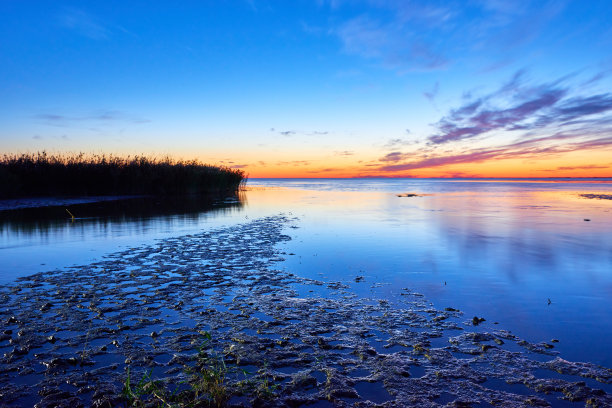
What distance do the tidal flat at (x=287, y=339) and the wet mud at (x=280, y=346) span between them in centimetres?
2

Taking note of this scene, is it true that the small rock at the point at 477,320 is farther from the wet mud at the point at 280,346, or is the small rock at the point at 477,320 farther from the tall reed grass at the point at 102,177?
the tall reed grass at the point at 102,177

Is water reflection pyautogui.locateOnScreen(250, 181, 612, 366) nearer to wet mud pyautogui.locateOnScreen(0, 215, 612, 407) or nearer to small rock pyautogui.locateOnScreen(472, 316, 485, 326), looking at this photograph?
small rock pyautogui.locateOnScreen(472, 316, 485, 326)

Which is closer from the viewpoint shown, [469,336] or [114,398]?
[114,398]

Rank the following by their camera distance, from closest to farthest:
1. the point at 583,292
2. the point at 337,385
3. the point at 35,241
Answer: the point at 337,385 → the point at 583,292 → the point at 35,241

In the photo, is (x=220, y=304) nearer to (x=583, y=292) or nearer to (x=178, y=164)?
(x=583, y=292)

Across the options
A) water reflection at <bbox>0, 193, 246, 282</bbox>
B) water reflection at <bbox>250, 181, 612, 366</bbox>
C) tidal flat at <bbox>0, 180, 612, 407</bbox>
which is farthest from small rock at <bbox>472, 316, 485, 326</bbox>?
water reflection at <bbox>0, 193, 246, 282</bbox>

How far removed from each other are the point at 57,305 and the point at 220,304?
2.97m

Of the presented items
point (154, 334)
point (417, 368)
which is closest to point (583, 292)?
point (417, 368)

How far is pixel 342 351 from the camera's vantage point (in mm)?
5055

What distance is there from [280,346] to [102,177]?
3838 centimetres

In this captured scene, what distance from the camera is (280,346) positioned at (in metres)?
5.20

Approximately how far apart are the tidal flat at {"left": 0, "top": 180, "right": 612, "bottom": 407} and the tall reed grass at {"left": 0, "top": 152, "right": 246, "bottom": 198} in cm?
3057

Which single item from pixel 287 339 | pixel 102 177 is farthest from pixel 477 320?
pixel 102 177

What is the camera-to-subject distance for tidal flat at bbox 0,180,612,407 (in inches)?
162
